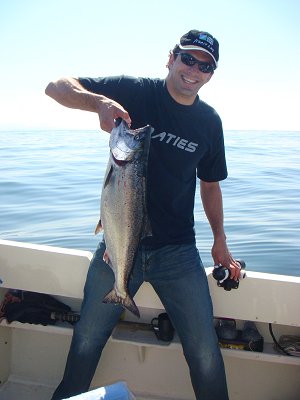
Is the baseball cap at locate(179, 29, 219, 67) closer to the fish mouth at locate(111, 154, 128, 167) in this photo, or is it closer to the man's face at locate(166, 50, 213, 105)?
the man's face at locate(166, 50, 213, 105)

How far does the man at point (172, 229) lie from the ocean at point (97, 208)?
151 inches

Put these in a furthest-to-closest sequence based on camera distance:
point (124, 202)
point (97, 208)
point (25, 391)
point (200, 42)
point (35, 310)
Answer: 1. point (97, 208)
2. point (25, 391)
3. point (35, 310)
4. point (200, 42)
5. point (124, 202)

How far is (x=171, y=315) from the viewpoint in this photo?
3.50m

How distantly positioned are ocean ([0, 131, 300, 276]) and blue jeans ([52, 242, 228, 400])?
12.6ft

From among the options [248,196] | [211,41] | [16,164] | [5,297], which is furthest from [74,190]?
[211,41]

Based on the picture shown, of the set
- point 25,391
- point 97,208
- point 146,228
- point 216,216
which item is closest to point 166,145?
point 146,228

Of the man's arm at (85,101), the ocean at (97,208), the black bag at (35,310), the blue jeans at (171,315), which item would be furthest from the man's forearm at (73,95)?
the ocean at (97,208)

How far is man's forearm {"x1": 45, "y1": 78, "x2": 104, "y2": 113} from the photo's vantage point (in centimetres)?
298

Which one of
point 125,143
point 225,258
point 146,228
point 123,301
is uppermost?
point 125,143

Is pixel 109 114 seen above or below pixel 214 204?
above

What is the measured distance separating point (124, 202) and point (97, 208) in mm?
8449

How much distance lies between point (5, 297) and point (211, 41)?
2.80m

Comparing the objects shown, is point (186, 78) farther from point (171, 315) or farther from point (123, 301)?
point (171, 315)

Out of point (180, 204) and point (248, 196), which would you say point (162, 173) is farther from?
point (248, 196)
